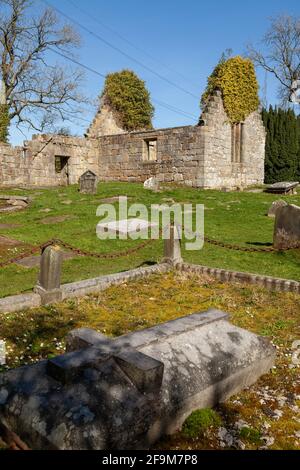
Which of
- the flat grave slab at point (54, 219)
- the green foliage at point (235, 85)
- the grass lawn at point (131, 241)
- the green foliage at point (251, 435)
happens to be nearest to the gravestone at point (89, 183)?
the grass lawn at point (131, 241)

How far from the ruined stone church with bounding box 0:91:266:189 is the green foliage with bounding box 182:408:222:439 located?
61.0 ft

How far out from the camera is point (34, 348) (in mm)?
4668

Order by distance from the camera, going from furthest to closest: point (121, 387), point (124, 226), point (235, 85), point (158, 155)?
1. point (235, 85)
2. point (158, 155)
3. point (124, 226)
4. point (121, 387)

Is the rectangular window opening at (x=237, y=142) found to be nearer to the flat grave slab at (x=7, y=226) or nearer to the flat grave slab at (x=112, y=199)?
the flat grave slab at (x=112, y=199)

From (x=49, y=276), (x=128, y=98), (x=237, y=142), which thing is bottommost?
(x=49, y=276)

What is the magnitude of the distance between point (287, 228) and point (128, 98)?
21372mm

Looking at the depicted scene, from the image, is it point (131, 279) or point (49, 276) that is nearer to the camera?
point (49, 276)

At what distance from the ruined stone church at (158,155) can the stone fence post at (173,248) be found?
13296 millimetres

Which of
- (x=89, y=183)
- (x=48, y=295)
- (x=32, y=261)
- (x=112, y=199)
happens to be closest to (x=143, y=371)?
(x=48, y=295)

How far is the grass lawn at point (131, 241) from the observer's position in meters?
8.61

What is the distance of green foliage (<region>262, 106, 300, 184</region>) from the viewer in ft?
97.0

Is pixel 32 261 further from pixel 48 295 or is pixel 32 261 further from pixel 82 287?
pixel 48 295

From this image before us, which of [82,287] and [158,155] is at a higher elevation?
[158,155]

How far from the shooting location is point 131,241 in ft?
36.4
